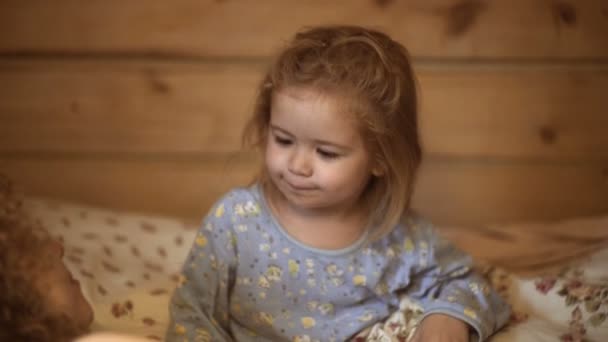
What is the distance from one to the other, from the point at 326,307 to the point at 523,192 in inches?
35.9

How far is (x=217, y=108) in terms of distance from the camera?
1.86 meters

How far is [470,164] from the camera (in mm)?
1913

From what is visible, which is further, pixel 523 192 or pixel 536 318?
pixel 523 192

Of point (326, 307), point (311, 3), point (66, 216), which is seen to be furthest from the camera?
point (311, 3)

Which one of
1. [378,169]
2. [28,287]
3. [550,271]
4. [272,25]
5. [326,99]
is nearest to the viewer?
[28,287]

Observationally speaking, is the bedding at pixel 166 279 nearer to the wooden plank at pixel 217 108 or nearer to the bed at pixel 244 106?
the bed at pixel 244 106

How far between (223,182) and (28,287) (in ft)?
3.95

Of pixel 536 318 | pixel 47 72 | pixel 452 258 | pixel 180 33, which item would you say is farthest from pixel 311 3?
pixel 536 318

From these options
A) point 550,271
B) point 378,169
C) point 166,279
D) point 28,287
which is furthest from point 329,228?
point 28,287

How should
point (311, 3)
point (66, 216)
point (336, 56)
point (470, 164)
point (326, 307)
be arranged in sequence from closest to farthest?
1. point (336, 56)
2. point (326, 307)
3. point (66, 216)
4. point (311, 3)
5. point (470, 164)

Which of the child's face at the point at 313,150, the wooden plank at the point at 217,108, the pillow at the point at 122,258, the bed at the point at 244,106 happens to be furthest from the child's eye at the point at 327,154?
the wooden plank at the point at 217,108

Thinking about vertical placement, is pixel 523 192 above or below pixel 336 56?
below

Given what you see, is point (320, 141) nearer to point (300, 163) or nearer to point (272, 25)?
point (300, 163)

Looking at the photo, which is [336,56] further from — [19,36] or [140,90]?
[19,36]
